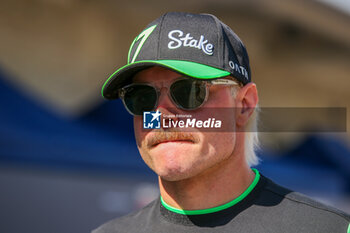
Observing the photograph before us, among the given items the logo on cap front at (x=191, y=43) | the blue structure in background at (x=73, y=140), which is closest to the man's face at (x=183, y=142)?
the logo on cap front at (x=191, y=43)

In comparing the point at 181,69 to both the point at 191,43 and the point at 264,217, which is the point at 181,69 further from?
the point at 264,217

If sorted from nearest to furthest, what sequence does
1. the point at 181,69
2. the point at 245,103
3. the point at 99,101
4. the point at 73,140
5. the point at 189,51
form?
the point at 181,69
the point at 189,51
the point at 245,103
the point at 73,140
the point at 99,101

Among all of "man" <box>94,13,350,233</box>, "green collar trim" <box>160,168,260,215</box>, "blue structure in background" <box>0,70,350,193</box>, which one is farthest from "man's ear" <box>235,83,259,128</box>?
"blue structure in background" <box>0,70,350,193</box>

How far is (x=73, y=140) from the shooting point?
5336 millimetres

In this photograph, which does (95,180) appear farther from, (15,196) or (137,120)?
(137,120)

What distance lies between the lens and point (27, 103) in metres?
A: 5.38

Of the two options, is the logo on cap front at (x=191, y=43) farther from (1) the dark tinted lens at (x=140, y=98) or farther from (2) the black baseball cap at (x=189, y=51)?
(1) the dark tinted lens at (x=140, y=98)

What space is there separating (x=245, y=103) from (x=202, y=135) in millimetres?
352

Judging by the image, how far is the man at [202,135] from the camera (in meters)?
1.83

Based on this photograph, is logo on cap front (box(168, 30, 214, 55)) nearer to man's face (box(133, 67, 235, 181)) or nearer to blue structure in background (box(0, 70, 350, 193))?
man's face (box(133, 67, 235, 181))

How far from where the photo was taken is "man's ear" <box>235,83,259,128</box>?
2.02m

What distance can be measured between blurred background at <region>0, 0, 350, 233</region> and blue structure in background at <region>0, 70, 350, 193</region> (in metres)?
0.01

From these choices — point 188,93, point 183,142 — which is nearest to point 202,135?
point 183,142

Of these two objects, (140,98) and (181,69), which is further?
(140,98)
